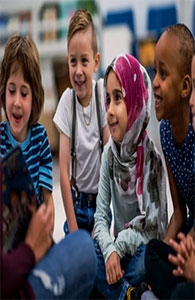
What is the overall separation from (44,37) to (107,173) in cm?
320

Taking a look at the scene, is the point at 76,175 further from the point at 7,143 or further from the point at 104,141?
the point at 7,143

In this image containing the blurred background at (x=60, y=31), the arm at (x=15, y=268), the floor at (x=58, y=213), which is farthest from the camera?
the blurred background at (x=60, y=31)

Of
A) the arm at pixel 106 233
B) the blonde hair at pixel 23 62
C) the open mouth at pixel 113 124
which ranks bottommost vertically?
the arm at pixel 106 233

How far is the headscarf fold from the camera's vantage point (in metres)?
1.52

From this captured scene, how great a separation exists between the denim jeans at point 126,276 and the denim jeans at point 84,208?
1.11 ft

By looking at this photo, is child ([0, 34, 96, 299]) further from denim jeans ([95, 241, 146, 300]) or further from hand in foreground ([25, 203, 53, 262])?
denim jeans ([95, 241, 146, 300])

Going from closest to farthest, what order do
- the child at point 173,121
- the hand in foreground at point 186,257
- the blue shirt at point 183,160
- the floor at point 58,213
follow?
the hand in foreground at point 186,257
the child at point 173,121
the blue shirt at point 183,160
the floor at point 58,213

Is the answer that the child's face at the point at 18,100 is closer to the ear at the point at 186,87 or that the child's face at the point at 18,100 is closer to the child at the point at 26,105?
the child at the point at 26,105

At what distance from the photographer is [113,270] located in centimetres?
145

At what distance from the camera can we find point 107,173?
1632mm

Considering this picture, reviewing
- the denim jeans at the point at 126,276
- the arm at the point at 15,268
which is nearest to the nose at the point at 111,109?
the denim jeans at the point at 126,276

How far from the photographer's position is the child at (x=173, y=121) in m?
1.31

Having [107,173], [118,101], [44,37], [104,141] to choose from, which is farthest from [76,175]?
[44,37]

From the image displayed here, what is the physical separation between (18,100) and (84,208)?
597 millimetres
